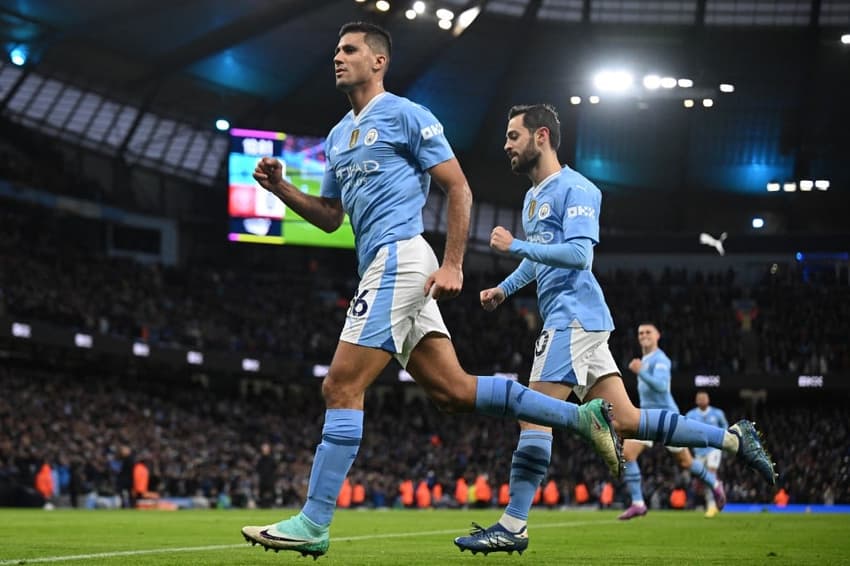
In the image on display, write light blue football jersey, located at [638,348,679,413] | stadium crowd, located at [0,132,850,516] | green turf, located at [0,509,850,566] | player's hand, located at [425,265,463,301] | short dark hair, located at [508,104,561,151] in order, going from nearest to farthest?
player's hand, located at [425,265,463,301] → green turf, located at [0,509,850,566] → short dark hair, located at [508,104,561,151] → light blue football jersey, located at [638,348,679,413] → stadium crowd, located at [0,132,850,516]

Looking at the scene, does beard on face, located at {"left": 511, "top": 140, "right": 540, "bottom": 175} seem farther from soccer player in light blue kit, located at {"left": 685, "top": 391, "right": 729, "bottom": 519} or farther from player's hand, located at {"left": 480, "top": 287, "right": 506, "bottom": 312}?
soccer player in light blue kit, located at {"left": 685, "top": 391, "right": 729, "bottom": 519}

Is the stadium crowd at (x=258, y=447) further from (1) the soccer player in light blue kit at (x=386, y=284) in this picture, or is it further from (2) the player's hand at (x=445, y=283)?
(2) the player's hand at (x=445, y=283)

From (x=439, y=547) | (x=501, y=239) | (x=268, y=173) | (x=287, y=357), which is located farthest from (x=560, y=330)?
(x=287, y=357)

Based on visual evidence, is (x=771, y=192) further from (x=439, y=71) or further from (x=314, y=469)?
(x=314, y=469)

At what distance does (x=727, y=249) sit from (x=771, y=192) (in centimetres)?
308

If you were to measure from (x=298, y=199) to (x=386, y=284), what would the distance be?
908 millimetres

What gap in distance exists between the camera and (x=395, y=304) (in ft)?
19.6

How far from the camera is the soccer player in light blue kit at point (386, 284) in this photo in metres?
5.88

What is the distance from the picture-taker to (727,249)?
52.0 m

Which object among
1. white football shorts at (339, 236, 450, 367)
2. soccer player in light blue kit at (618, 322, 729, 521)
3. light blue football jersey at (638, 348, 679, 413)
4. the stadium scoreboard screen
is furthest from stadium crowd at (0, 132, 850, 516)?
white football shorts at (339, 236, 450, 367)

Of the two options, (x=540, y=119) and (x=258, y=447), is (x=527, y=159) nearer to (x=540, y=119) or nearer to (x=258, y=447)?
(x=540, y=119)

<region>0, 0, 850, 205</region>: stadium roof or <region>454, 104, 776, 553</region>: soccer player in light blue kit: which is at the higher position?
<region>0, 0, 850, 205</region>: stadium roof

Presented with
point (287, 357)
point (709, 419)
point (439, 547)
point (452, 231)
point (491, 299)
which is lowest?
point (439, 547)

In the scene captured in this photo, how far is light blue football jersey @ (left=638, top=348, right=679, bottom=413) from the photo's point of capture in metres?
14.7
